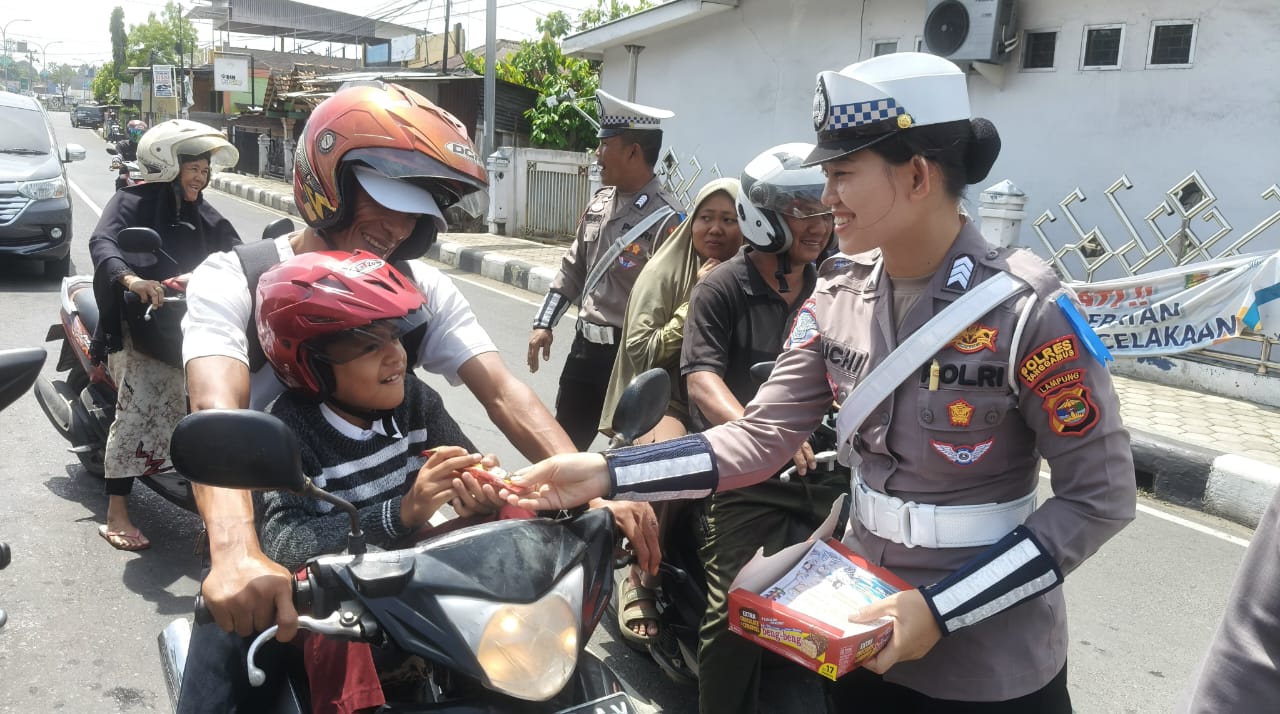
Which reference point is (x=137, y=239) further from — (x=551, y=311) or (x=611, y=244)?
(x=611, y=244)

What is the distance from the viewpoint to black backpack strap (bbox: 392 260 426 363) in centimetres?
232

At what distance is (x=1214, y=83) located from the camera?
27.6 ft

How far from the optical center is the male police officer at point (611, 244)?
4.12 meters

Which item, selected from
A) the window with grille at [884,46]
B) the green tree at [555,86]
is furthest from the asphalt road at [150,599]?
the green tree at [555,86]

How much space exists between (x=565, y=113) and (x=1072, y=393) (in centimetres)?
Result: 1601

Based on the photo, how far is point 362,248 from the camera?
88.0 inches

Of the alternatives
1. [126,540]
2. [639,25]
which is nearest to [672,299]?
[126,540]

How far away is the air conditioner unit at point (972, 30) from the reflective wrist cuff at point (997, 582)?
9.01 metres

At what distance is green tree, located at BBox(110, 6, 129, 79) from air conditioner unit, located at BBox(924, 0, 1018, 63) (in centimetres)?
6826

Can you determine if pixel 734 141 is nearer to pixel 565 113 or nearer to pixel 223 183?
pixel 565 113

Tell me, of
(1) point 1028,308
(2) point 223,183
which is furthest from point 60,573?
(2) point 223,183

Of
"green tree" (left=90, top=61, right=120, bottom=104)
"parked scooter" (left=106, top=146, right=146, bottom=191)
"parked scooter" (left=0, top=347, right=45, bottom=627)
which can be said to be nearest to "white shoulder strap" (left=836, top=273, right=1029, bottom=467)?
"parked scooter" (left=0, top=347, right=45, bottom=627)

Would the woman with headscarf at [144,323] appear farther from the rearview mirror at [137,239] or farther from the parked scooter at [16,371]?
the parked scooter at [16,371]

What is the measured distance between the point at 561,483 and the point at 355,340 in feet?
1.45
